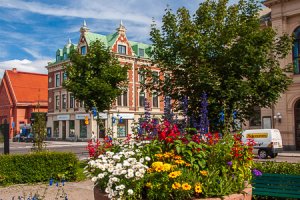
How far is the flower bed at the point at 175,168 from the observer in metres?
4.41

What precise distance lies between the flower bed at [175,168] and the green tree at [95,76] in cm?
1647

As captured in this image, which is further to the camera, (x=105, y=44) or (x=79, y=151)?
(x=105, y=44)

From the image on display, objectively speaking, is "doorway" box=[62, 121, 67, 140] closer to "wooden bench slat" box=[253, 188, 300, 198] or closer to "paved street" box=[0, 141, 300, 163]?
"paved street" box=[0, 141, 300, 163]

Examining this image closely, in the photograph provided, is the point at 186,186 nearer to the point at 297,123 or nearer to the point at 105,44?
the point at 297,123

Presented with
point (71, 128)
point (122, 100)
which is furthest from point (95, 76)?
point (71, 128)

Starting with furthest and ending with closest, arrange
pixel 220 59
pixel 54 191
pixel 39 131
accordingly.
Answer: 1. pixel 39 131
2. pixel 220 59
3. pixel 54 191

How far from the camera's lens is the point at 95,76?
72.8 ft

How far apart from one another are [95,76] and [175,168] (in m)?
18.2

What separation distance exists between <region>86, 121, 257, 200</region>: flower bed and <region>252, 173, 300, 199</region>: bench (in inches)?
60.2

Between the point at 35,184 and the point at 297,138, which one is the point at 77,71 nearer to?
the point at 35,184

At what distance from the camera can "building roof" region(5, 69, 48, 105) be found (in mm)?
61234

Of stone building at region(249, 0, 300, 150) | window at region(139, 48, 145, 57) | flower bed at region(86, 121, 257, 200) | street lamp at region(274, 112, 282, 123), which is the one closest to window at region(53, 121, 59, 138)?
window at region(139, 48, 145, 57)

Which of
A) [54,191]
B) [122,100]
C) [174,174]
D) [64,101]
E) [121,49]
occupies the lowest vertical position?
[54,191]

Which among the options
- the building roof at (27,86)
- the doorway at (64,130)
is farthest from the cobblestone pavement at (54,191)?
the building roof at (27,86)
